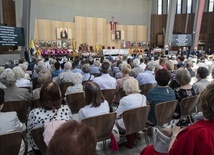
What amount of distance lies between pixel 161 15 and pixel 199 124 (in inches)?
883

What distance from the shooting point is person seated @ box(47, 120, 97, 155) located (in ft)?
2.85

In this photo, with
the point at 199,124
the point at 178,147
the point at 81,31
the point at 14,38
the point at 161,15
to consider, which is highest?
the point at 161,15

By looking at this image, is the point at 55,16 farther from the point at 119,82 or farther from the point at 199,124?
the point at 199,124

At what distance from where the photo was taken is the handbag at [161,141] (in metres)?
1.43

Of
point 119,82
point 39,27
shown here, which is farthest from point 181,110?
point 39,27

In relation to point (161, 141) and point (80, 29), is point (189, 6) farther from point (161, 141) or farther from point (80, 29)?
point (161, 141)

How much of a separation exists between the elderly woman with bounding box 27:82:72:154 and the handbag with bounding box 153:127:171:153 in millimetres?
1142

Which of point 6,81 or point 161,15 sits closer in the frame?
point 6,81

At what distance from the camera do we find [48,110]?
2332mm

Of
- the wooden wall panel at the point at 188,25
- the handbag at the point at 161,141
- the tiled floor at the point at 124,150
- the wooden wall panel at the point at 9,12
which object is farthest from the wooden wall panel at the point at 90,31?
the handbag at the point at 161,141

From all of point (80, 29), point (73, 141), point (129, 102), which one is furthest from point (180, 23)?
point (73, 141)

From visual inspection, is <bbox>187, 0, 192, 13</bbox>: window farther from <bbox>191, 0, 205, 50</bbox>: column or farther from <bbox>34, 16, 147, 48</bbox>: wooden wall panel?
<bbox>34, 16, 147, 48</bbox>: wooden wall panel

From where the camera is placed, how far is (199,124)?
1335 mm

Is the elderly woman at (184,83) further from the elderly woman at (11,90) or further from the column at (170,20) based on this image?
the column at (170,20)
